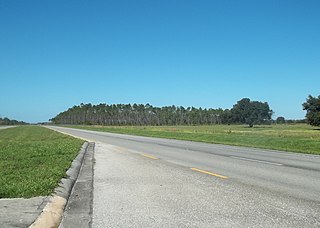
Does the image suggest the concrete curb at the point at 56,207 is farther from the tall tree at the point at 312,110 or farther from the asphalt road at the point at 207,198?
the tall tree at the point at 312,110

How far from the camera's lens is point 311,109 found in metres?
94.1

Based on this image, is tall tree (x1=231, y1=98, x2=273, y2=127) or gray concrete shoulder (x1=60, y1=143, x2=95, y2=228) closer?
gray concrete shoulder (x1=60, y1=143, x2=95, y2=228)

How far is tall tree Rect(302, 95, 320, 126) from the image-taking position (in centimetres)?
8738

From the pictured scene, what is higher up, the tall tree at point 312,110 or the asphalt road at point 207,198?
the tall tree at point 312,110

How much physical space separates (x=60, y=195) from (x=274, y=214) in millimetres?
4389

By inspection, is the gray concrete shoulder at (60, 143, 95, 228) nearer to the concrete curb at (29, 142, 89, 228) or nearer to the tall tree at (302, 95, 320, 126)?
the concrete curb at (29, 142, 89, 228)

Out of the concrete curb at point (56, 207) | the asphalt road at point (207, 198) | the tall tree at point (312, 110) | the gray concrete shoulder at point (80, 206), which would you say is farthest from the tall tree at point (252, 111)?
the concrete curb at point (56, 207)

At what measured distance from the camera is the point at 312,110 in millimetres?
92250

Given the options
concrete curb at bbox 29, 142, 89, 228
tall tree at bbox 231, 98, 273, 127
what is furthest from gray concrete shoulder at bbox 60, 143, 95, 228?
tall tree at bbox 231, 98, 273, 127

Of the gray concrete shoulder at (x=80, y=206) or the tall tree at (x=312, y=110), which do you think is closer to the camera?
the gray concrete shoulder at (x=80, y=206)

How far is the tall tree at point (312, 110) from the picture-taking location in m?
87.4

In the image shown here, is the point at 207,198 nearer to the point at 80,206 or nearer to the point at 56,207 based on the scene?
the point at 80,206

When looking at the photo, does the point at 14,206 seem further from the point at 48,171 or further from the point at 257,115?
the point at 257,115

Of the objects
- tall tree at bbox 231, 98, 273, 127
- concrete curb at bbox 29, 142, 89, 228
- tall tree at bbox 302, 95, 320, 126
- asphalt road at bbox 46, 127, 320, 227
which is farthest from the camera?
tall tree at bbox 231, 98, 273, 127
